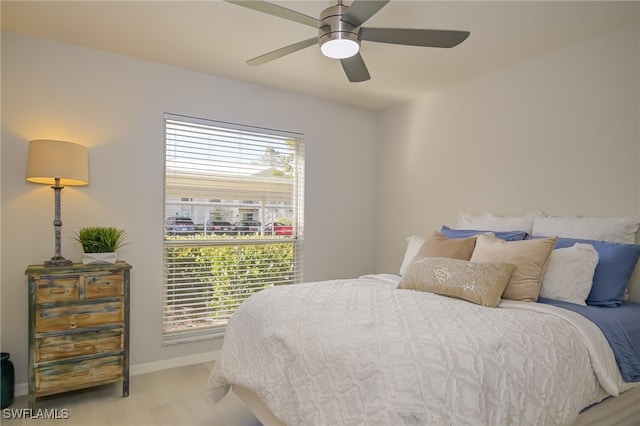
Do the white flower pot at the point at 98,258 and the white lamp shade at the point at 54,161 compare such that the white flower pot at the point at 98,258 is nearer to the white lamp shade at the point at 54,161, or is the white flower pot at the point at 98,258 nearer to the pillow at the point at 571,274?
the white lamp shade at the point at 54,161

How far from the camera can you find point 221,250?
3.46 m

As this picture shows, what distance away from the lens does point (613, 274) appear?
2.16 metres

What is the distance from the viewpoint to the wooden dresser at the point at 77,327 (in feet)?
7.74

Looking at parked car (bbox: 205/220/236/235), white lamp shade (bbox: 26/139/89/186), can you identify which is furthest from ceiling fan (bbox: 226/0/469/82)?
parked car (bbox: 205/220/236/235)

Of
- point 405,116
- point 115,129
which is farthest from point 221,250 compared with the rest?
point 405,116

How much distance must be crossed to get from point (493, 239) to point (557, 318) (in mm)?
721

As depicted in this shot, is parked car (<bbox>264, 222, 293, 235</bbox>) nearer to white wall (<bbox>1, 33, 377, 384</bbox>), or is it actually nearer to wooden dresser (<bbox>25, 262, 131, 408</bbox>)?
white wall (<bbox>1, 33, 377, 384</bbox>)

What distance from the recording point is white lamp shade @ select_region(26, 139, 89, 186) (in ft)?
8.05

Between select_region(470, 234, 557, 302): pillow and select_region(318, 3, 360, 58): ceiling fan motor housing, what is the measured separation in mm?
1484

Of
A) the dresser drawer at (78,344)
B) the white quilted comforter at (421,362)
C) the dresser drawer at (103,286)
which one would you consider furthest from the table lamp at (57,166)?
the white quilted comforter at (421,362)

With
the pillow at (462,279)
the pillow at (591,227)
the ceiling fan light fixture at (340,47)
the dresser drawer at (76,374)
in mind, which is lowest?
the dresser drawer at (76,374)

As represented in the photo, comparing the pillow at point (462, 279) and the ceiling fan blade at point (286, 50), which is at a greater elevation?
the ceiling fan blade at point (286, 50)

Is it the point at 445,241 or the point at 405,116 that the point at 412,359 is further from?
the point at 405,116

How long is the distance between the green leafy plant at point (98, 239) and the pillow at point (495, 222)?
109 inches
